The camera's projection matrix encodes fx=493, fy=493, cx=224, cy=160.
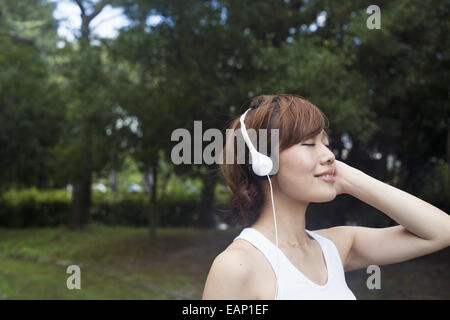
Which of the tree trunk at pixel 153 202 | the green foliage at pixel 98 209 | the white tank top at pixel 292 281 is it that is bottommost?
the green foliage at pixel 98 209

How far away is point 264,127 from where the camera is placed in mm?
1729

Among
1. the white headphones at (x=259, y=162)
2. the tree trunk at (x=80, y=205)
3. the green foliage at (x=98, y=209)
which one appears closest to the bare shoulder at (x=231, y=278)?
the white headphones at (x=259, y=162)

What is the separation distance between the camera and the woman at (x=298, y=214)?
1.60 metres

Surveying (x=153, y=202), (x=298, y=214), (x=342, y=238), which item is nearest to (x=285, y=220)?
(x=298, y=214)

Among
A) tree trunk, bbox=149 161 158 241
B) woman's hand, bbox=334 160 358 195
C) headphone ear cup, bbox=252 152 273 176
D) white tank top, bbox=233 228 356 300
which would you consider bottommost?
tree trunk, bbox=149 161 158 241

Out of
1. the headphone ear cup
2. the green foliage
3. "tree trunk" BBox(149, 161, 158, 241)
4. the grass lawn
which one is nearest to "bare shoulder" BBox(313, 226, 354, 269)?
the headphone ear cup

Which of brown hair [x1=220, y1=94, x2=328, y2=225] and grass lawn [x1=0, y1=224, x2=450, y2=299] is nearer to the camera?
brown hair [x1=220, y1=94, x2=328, y2=225]

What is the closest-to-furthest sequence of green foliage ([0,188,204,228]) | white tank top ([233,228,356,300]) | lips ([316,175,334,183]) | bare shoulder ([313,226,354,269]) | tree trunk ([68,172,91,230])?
white tank top ([233,228,356,300]) → lips ([316,175,334,183]) → bare shoulder ([313,226,354,269]) → tree trunk ([68,172,91,230]) → green foliage ([0,188,204,228])

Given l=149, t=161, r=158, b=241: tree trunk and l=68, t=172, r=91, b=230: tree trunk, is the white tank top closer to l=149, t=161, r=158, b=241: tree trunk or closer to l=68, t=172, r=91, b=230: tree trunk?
l=149, t=161, r=158, b=241: tree trunk

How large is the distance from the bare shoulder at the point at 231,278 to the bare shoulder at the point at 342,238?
1.78 feet

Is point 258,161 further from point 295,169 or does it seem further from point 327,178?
point 327,178

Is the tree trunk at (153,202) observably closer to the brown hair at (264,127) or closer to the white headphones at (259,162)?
the brown hair at (264,127)

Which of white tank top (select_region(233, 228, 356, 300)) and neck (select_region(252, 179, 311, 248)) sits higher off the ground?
neck (select_region(252, 179, 311, 248))

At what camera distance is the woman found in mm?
1599
